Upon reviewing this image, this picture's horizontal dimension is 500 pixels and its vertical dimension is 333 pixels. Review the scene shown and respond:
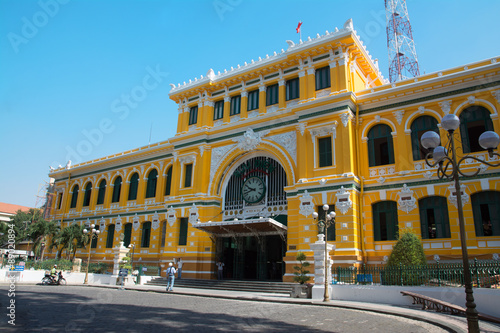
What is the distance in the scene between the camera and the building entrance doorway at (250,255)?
25.8 meters

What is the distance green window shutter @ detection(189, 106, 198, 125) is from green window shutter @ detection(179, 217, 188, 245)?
7.92 meters

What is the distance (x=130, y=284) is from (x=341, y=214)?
1468 centimetres

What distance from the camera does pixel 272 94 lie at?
26.8m

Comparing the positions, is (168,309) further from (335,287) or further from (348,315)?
(335,287)

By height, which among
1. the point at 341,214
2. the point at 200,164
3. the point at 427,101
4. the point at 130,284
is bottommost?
the point at 130,284

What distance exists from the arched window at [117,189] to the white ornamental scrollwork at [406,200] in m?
26.6

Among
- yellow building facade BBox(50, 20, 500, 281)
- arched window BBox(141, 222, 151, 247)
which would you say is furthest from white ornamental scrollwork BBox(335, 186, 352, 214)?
Result: arched window BBox(141, 222, 151, 247)

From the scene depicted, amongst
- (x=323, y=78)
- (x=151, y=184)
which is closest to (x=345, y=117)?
(x=323, y=78)

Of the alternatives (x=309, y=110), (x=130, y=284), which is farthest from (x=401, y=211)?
(x=130, y=284)

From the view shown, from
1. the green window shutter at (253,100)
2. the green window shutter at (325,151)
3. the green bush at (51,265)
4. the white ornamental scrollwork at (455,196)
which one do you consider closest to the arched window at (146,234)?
the green bush at (51,265)

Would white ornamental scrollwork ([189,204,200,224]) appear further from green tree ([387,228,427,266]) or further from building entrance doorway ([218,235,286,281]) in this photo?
green tree ([387,228,427,266])

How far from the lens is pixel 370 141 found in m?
23.0

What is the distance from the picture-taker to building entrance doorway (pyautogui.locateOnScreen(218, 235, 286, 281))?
2580 centimetres

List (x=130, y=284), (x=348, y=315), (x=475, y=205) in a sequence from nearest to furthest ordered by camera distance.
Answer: (x=348, y=315) < (x=475, y=205) < (x=130, y=284)
